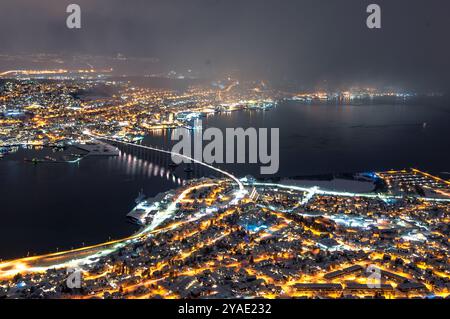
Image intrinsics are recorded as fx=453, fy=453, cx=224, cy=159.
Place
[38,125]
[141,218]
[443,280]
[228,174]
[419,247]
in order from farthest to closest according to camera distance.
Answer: [38,125] < [228,174] < [141,218] < [419,247] < [443,280]

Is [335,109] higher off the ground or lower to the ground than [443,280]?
higher

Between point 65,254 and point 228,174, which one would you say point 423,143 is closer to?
point 228,174

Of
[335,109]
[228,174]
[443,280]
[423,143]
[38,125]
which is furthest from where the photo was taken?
[335,109]

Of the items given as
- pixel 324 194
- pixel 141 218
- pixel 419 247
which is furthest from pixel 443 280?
pixel 141 218
